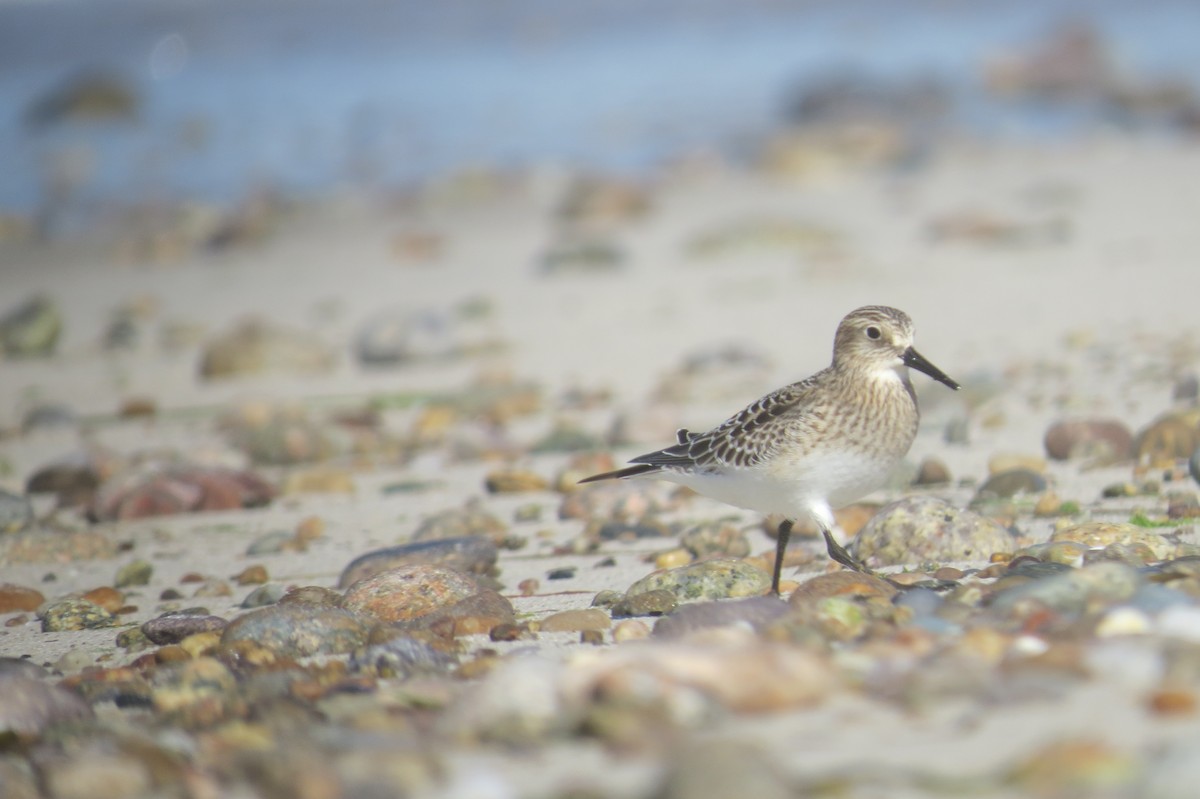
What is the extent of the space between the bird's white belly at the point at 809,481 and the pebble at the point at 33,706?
2338 mm

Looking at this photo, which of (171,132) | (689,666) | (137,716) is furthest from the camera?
(171,132)

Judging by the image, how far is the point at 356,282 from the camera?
1371cm

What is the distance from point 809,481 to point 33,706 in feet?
8.48

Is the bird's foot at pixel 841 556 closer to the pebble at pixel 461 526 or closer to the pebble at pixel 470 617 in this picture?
the pebble at pixel 470 617

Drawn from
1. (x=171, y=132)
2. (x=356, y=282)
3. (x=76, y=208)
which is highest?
(x=171, y=132)

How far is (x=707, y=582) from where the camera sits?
533 centimetres

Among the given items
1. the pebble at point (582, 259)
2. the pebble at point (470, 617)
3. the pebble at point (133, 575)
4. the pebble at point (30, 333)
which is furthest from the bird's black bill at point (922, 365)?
the pebble at point (30, 333)

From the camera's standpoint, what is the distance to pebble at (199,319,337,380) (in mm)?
10727

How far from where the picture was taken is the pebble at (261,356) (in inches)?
422

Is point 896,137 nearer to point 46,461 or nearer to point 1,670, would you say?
point 46,461

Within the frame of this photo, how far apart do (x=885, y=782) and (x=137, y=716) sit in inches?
88.0

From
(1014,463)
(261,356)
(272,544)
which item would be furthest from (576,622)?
(261,356)

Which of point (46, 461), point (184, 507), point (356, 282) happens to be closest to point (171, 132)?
point (356, 282)

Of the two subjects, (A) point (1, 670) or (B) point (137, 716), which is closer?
(B) point (137, 716)
